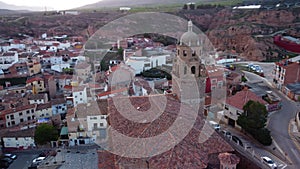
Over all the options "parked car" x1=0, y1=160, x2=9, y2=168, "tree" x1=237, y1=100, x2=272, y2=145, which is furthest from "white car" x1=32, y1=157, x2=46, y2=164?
"tree" x1=237, y1=100, x2=272, y2=145

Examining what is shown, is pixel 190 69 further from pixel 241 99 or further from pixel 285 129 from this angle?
pixel 285 129

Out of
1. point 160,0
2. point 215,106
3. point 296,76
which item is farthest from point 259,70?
point 160,0

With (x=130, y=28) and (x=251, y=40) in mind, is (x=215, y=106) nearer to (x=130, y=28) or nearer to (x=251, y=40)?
(x=251, y=40)

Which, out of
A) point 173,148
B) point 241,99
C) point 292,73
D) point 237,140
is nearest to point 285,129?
point 241,99

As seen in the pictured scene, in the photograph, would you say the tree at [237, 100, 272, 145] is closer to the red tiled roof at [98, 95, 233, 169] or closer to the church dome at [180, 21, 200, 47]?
the church dome at [180, 21, 200, 47]

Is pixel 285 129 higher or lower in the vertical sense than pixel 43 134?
lower

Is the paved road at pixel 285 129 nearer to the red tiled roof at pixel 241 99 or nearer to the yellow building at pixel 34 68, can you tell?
the red tiled roof at pixel 241 99
